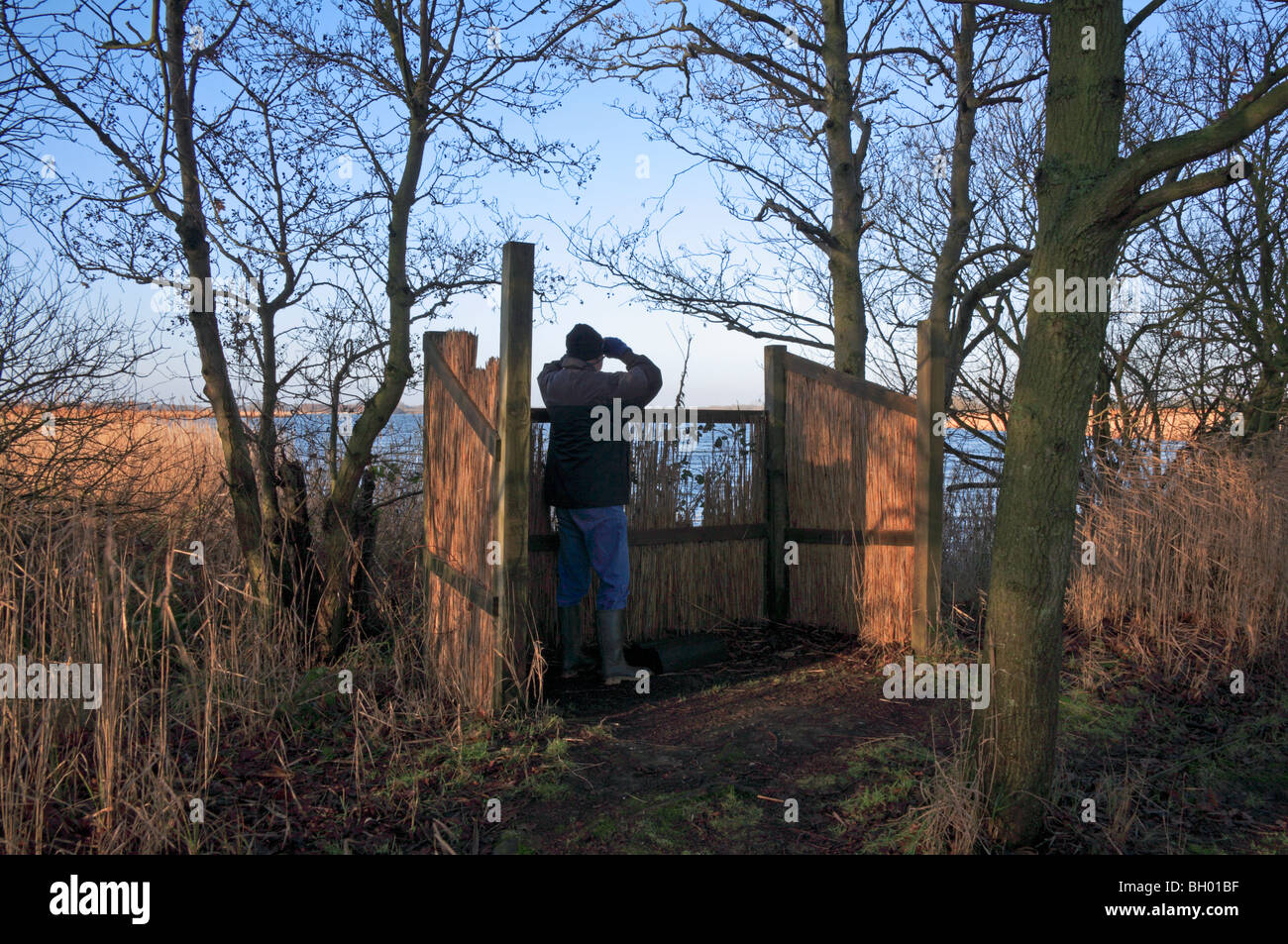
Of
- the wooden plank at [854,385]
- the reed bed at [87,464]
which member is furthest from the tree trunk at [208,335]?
the wooden plank at [854,385]

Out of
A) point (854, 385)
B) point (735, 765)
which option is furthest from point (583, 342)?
point (735, 765)

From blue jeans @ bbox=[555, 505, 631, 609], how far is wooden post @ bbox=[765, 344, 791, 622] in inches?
68.0

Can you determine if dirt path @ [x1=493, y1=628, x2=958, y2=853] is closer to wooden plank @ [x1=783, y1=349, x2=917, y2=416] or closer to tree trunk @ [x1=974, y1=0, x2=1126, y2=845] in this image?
tree trunk @ [x1=974, y1=0, x2=1126, y2=845]

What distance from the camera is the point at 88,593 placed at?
379 centimetres

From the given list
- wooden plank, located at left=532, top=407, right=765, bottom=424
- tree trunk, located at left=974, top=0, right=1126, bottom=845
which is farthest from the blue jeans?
tree trunk, located at left=974, top=0, right=1126, bottom=845

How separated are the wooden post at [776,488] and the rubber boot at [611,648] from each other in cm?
175

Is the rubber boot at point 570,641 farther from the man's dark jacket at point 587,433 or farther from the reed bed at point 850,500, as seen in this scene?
the reed bed at point 850,500

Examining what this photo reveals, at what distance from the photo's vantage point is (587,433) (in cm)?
536

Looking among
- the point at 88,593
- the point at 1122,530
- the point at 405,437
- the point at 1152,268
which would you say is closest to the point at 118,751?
the point at 88,593

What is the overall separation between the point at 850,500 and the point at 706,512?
1.01m

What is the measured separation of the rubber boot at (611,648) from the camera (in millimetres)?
5445

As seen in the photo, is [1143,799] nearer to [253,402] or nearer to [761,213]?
[253,402]
